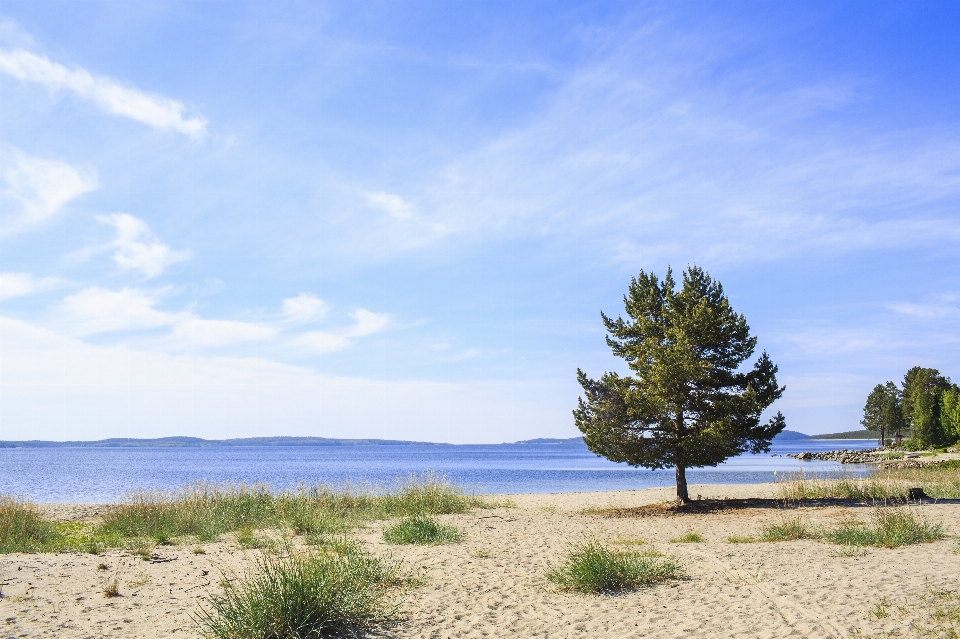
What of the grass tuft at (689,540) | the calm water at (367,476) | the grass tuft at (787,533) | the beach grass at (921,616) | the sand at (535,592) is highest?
the beach grass at (921,616)

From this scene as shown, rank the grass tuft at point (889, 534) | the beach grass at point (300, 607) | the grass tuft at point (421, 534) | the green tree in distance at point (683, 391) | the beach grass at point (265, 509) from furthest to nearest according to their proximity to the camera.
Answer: the green tree in distance at point (683, 391) < the beach grass at point (265, 509) < the grass tuft at point (421, 534) < the grass tuft at point (889, 534) < the beach grass at point (300, 607)

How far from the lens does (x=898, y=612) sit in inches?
267

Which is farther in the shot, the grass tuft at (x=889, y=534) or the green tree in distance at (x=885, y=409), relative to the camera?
the green tree in distance at (x=885, y=409)

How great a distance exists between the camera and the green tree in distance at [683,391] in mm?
18375

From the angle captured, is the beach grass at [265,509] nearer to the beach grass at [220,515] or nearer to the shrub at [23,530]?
the beach grass at [220,515]

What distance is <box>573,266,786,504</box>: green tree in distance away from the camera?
60.3 feet

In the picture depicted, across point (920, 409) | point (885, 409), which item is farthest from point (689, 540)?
point (885, 409)

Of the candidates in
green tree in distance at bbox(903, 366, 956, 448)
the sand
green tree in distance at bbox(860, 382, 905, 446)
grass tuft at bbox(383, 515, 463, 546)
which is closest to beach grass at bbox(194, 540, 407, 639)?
the sand

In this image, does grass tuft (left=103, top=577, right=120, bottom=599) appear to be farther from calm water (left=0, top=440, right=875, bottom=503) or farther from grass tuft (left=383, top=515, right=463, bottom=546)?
calm water (left=0, top=440, right=875, bottom=503)

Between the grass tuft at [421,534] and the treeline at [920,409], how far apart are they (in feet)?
205

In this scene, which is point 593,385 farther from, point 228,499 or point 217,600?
point 217,600

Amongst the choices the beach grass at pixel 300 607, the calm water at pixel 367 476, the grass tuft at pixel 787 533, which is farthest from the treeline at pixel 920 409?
the beach grass at pixel 300 607

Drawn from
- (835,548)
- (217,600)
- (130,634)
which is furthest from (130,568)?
(835,548)

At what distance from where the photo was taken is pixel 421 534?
1264 centimetres
